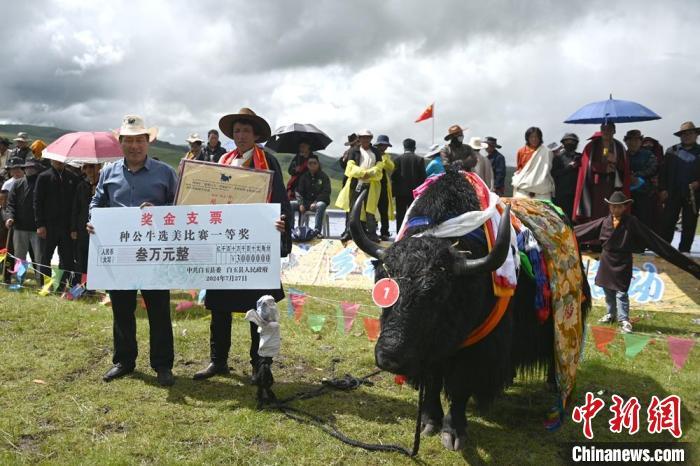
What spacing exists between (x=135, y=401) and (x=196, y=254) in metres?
1.15

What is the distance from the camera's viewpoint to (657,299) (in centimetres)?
717

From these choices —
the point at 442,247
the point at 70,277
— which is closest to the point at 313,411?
the point at 442,247

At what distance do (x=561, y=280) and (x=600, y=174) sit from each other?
16.5 feet

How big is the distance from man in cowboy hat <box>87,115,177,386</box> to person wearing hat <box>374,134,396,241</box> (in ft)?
18.9

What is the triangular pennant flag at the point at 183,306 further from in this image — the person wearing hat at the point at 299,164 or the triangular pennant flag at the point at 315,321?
the person wearing hat at the point at 299,164

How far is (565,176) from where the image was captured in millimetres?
8695

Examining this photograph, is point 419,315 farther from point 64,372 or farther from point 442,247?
point 64,372

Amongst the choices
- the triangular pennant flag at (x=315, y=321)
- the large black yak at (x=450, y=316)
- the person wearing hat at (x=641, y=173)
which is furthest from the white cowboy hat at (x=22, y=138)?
the person wearing hat at (x=641, y=173)

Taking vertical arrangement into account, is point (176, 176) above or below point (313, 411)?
above

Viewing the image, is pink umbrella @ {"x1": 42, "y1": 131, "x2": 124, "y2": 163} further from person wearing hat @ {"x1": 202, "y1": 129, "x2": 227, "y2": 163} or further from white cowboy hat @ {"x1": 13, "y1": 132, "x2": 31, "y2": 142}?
white cowboy hat @ {"x1": 13, "y1": 132, "x2": 31, "y2": 142}

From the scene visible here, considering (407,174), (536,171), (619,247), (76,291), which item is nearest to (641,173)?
(536,171)

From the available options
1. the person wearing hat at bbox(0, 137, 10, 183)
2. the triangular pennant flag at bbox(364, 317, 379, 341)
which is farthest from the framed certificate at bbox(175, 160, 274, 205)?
the person wearing hat at bbox(0, 137, 10, 183)

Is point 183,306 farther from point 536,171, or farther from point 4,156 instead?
point 4,156

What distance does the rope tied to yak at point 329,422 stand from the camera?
297cm
